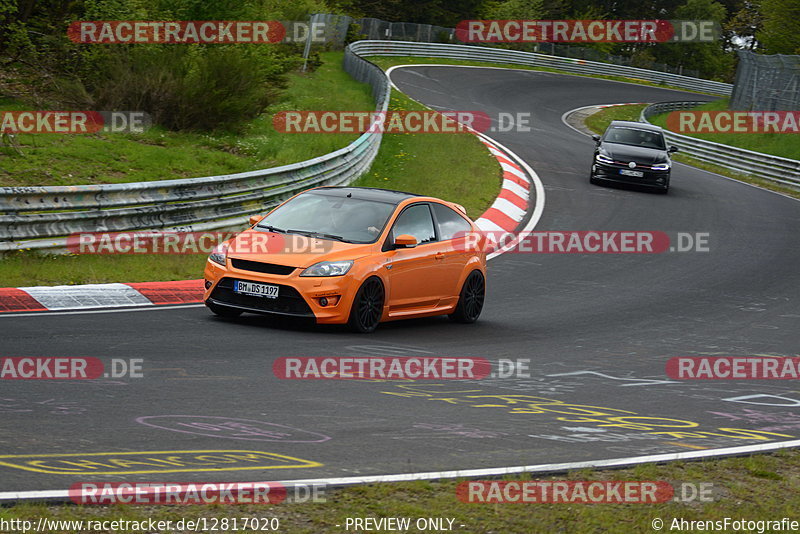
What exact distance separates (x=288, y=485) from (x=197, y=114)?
17657 millimetres

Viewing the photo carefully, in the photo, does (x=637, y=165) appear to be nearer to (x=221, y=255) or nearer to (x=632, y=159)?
(x=632, y=159)

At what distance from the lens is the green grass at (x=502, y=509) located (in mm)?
5164

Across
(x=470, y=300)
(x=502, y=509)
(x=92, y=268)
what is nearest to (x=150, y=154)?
(x=92, y=268)

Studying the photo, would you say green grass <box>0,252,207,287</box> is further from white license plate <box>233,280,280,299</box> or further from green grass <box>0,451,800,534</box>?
green grass <box>0,451,800,534</box>

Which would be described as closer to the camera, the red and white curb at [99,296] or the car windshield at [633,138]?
the red and white curb at [99,296]

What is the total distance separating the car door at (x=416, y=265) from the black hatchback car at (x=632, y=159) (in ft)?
52.7

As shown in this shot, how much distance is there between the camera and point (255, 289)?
34.7 ft

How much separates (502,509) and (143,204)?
984cm

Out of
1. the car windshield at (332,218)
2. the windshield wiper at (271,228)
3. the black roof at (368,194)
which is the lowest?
the windshield wiper at (271,228)

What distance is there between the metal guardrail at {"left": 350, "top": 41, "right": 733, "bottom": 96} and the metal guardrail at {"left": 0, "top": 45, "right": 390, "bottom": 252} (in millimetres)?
39146

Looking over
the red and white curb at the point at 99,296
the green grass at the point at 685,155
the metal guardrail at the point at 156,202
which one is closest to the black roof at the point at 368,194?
the red and white curb at the point at 99,296

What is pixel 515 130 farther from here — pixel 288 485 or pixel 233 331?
pixel 288 485

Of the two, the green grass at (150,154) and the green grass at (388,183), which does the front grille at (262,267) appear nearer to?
the green grass at (388,183)

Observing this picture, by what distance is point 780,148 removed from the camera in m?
36.9
